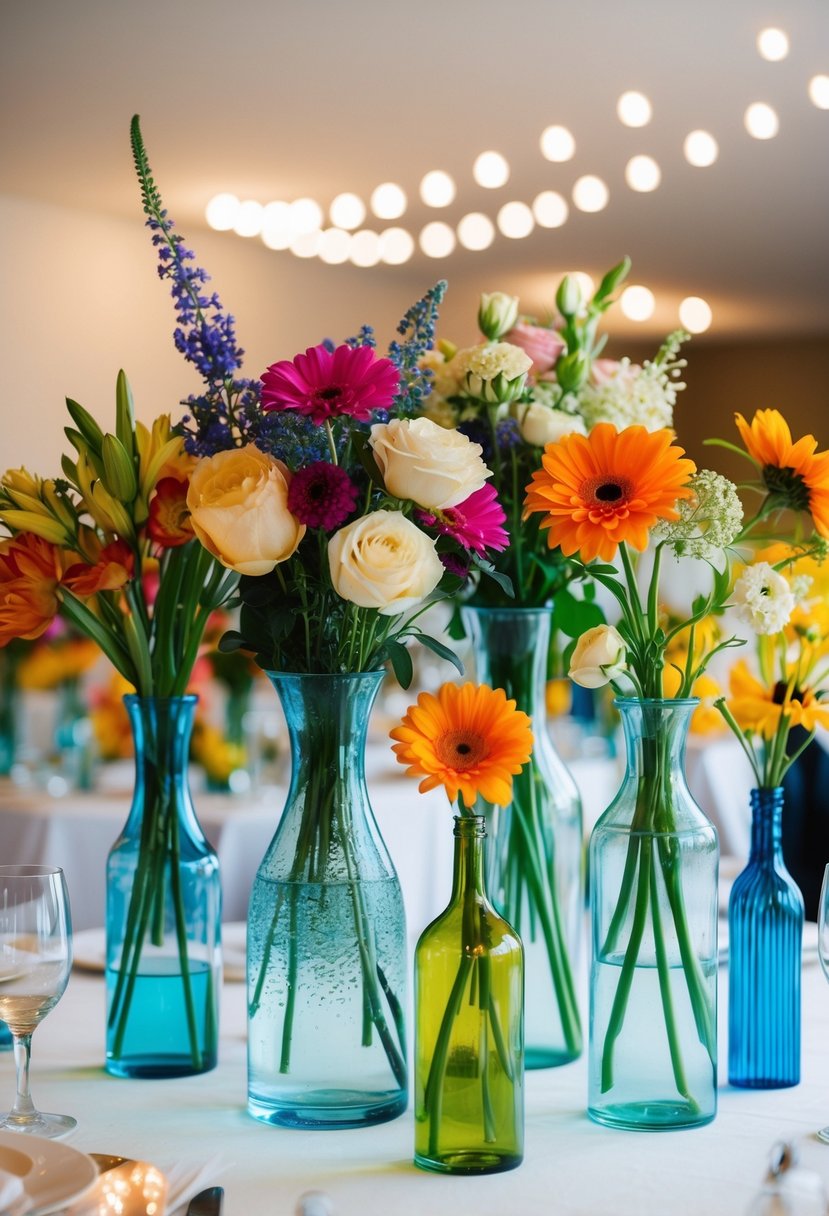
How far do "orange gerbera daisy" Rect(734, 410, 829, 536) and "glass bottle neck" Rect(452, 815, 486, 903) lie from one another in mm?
299

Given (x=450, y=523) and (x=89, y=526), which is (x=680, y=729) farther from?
(x=89, y=526)

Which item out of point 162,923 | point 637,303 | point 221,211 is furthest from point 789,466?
point 221,211

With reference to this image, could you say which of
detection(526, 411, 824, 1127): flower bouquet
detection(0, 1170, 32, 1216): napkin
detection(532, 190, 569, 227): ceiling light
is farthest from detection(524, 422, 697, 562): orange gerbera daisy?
detection(532, 190, 569, 227): ceiling light

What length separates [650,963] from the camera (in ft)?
2.65

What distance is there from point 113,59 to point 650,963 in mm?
2540

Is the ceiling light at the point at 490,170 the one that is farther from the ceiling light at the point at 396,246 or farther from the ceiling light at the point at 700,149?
the ceiling light at the point at 700,149

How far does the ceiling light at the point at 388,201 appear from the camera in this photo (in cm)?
325

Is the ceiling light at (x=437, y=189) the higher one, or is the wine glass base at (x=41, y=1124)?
the ceiling light at (x=437, y=189)

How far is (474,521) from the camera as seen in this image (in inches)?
31.9

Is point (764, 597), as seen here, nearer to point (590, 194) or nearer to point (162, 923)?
point (162, 923)

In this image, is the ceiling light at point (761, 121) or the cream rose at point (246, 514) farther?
the ceiling light at point (761, 121)

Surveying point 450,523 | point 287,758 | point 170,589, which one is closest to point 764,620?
point 450,523

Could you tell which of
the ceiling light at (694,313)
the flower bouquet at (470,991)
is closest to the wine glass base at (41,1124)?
the flower bouquet at (470,991)

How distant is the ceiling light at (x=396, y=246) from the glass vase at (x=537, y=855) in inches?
98.4
